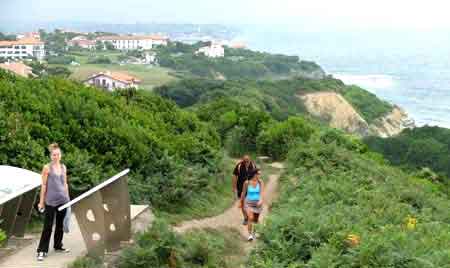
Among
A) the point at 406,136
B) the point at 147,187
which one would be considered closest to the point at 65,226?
the point at 147,187

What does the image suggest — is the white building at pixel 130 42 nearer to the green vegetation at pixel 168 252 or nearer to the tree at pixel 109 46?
the tree at pixel 109 46

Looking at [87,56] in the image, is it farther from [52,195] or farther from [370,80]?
[52,195]

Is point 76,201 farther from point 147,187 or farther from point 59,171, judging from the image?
point 147,187

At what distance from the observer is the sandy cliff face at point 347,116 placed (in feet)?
299

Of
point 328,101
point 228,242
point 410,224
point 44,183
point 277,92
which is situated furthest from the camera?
point 328,101

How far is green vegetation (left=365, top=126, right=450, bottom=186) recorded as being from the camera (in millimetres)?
50938

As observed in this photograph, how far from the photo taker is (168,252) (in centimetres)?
875

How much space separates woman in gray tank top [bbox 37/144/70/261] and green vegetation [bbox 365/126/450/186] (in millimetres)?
42596

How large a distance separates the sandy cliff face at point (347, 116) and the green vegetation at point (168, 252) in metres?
80.9

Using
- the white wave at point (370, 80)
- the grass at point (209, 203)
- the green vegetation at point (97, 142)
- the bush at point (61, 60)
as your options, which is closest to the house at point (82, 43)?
the bush at point (61, 60)

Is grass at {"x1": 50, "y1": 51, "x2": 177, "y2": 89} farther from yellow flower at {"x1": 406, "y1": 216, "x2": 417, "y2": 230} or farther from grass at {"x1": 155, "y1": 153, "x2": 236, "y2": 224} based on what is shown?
yellow flower at {"x1": 406, "y1": 216, "x2": 417, "y2": 230}

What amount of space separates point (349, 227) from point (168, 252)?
2842 millimetres

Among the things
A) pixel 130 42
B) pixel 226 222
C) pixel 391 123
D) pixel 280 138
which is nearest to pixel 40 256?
pixel 226 222

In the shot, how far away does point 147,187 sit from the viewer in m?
13.2
